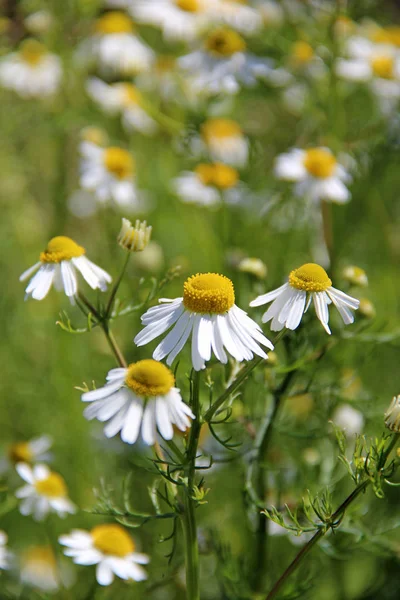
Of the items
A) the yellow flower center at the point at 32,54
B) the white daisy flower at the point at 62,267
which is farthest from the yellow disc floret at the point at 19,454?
the yellow flower center at the point at 32,54

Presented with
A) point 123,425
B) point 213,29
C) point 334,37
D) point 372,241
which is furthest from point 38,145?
point 123,425

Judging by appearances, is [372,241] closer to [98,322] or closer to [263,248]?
[263,248]

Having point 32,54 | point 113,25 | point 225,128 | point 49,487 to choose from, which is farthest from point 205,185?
point 49,487

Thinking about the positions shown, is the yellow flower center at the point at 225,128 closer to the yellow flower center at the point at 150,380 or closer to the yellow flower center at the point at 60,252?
the yellow flower center at the point at 60,252

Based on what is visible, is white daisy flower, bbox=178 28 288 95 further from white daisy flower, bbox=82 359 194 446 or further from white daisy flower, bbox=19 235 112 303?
white daisy flower, bbox=82 359 194 446

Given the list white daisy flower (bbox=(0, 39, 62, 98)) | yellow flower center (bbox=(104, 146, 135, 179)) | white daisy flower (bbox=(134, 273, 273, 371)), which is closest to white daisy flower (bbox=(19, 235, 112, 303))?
white daisy flower (bbox=(134, 273, 273, 371))

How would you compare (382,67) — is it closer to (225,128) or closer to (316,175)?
(316,175)
